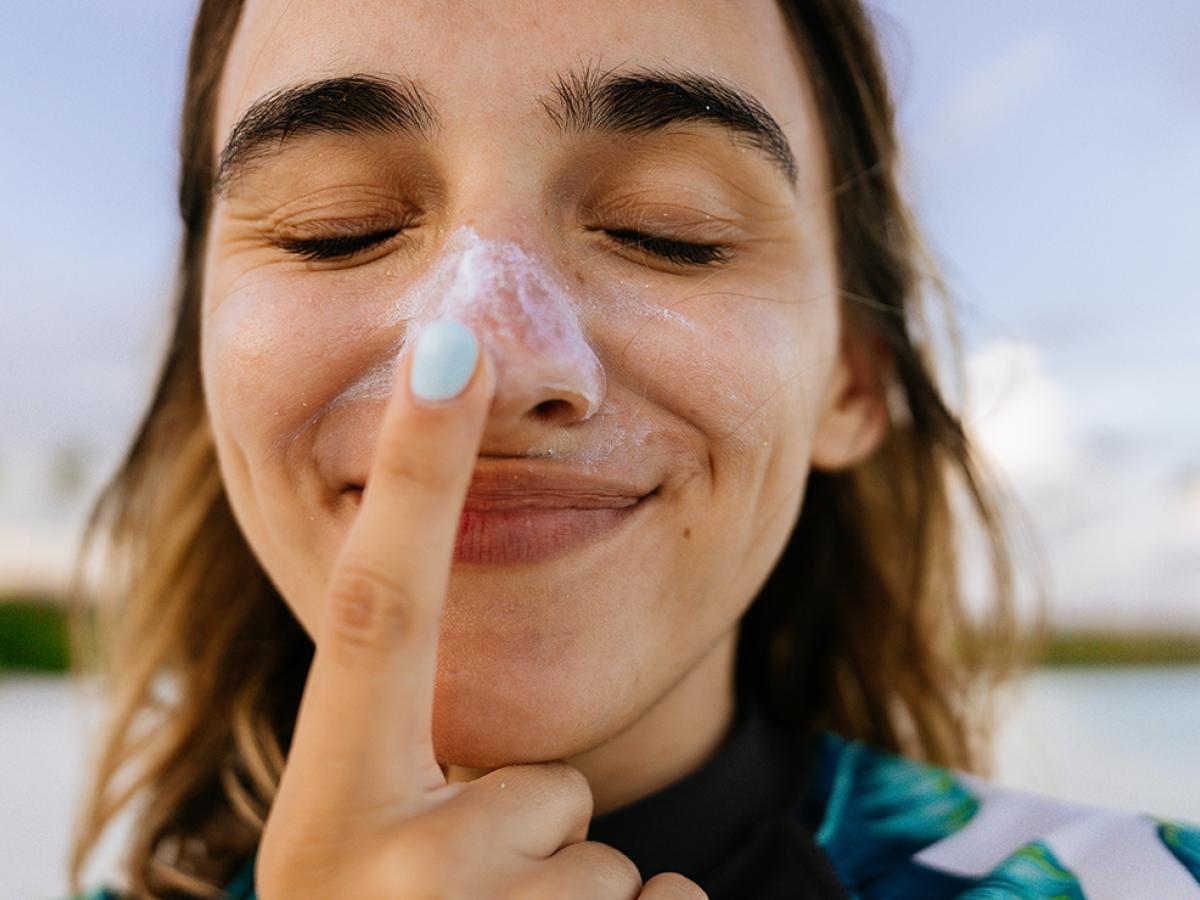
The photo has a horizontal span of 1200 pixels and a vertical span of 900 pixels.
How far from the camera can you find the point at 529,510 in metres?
1.15

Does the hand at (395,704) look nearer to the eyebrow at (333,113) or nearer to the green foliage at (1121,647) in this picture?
the eyebrow at (333,113)

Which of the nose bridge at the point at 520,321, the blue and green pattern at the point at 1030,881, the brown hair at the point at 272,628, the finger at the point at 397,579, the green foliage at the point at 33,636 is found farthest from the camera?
the green foliage at the point at 33,636

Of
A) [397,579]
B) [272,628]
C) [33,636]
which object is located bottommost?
[33,636]

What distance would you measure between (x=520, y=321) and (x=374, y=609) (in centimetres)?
31

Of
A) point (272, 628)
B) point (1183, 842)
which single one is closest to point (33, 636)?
point (272, 628)

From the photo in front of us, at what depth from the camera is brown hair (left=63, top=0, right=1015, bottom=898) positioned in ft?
6.28

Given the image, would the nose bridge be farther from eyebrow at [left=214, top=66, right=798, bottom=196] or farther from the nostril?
eyebrow at [left=214, top=66, right=798, bottom=196]

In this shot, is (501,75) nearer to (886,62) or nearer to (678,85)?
(678,85)

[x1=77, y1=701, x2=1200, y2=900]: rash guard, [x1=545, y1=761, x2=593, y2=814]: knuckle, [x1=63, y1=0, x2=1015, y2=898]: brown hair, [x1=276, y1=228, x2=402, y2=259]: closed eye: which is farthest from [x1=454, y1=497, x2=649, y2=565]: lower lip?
[x1=63, y1=0, x2=1015, y2=898]: brown hair

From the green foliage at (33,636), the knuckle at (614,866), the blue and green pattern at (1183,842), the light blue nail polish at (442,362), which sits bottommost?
the green foliage at (33,636)

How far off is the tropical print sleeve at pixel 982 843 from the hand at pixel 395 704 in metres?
0.64

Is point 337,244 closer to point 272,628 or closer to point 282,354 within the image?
point 282,354

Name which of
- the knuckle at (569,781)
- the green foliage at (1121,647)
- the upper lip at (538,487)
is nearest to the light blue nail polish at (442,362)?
the upper lip at (538,487)

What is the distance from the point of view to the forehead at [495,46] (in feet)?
3.73
